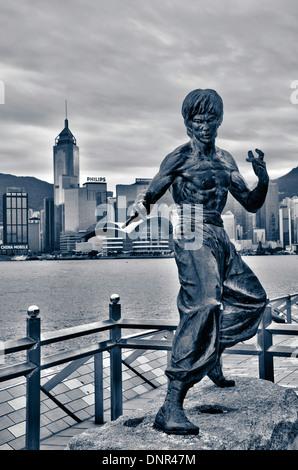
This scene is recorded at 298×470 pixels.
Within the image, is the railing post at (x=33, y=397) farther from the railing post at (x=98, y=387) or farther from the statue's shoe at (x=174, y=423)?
the statue's shoe at (x=174, y=423)

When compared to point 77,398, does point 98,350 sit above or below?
above

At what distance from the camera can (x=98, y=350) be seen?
544 cm

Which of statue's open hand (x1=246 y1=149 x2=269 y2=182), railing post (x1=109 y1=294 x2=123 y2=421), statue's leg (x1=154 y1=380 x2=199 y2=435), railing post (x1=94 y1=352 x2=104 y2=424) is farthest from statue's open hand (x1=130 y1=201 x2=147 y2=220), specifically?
railing post (x1=94 y1=352 x2=104 y2=424)

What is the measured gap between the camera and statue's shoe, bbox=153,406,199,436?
11.8 feet

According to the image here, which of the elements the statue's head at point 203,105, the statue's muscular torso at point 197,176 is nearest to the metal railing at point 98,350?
the statue's muscular torso at point 197,176

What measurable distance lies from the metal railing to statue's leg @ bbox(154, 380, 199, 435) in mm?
1354

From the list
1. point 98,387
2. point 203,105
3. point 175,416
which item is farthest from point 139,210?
point 98,387

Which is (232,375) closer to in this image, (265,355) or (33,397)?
(265,355)

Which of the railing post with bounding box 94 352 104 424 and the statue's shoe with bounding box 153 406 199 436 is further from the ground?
the statue's shoe with bounding box 153 406 199 436

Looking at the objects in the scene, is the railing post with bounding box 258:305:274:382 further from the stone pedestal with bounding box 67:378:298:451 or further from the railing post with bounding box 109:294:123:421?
the railing post with bounding box 109:294:123:421

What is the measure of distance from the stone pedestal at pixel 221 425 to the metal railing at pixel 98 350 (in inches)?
30.8

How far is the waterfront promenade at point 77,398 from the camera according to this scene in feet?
18.0

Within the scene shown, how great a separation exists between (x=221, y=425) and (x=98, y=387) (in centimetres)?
232

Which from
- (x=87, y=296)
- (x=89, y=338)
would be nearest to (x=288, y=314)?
(x=89, y=338)
